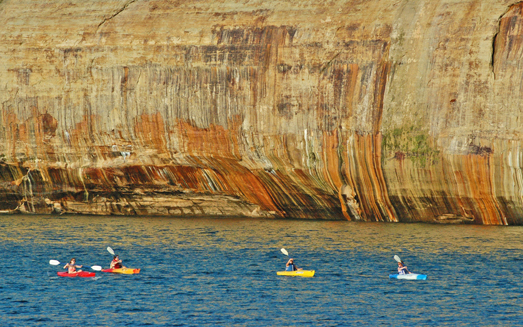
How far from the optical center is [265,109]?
43.2 meters

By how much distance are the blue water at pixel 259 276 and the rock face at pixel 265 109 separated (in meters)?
2.22

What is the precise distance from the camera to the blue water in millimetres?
24156

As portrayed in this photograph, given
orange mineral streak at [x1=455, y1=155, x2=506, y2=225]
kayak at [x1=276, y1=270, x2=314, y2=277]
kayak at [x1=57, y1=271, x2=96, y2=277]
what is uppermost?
orange mineral streak at [x1=455, y1=155, x2=506, y2=225]

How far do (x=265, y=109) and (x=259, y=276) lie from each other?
1486 centimetres

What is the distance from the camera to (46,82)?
1827 inches

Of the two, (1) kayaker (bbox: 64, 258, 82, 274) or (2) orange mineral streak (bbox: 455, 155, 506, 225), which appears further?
(2) orange mineral streak (bbox: 455, 155, 506, 225)

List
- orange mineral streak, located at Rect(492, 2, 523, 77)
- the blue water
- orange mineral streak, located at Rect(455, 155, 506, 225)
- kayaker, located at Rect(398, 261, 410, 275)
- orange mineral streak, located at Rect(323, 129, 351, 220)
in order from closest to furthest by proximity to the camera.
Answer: the blue water → kayaker, located at Rect(398, 261, 410, 275) → orange mineral streak, located at Rect(455, 155, 506, 225) → orange mineral streak, located at Rect(492, 2, 523, 77) → orange mineral streak, located at Rect(323, 129, 351, 220)

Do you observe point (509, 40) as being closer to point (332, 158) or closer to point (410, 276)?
point (332, 158)

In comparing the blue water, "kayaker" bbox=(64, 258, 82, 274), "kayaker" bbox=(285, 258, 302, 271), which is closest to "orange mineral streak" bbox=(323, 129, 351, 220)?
the blue water

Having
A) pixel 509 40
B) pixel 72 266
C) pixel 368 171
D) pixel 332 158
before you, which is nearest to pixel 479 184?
pixel 368 171

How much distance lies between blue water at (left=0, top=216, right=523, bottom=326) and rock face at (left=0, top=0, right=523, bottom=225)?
2.22 meters

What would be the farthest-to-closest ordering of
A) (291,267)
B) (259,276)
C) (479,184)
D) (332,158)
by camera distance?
(332,158) → (479,184) → (291,267) → (259,276)

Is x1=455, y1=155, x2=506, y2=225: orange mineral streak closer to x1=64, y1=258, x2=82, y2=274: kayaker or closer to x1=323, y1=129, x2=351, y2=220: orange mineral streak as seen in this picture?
x1=323, y1=129, x2=351, y2=220: orange mineral streak

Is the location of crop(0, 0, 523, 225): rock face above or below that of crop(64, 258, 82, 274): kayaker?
above
